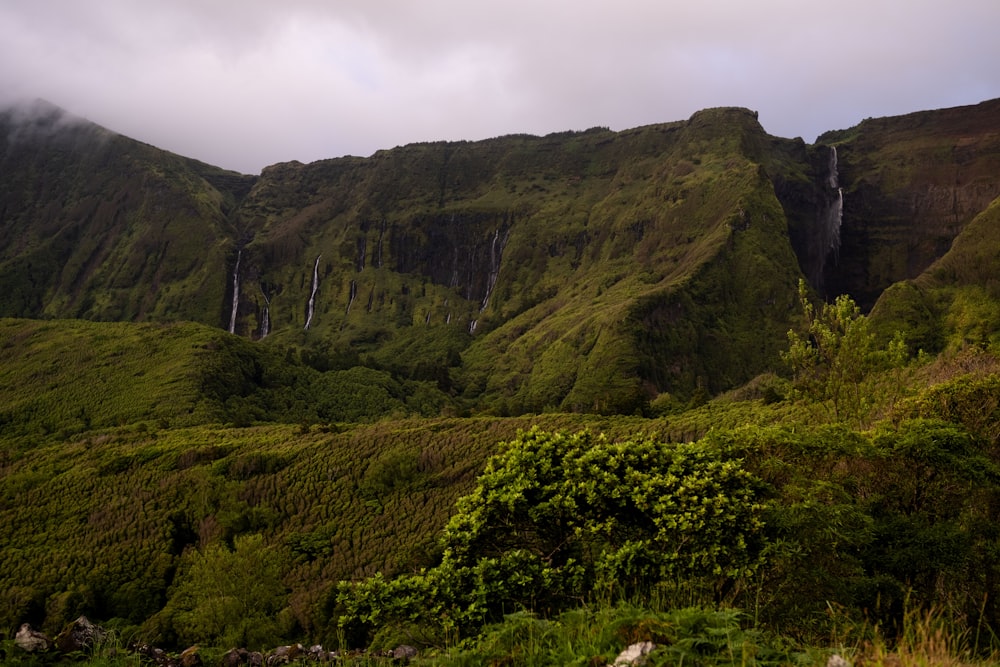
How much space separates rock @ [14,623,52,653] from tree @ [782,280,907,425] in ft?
69.8

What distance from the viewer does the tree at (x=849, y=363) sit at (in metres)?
21.3

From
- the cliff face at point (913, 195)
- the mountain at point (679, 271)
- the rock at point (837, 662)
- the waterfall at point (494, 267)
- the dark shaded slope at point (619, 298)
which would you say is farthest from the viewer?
the waterfall at point (494, 267)

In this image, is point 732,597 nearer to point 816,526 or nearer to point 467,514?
point 816,526

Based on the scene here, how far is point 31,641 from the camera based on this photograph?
9578 millimetres

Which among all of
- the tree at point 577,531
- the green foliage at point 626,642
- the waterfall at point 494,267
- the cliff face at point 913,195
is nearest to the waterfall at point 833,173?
the cliff face at point 913,195

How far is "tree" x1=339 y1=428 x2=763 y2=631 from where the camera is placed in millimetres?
11453

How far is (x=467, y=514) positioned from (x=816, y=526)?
6.59 metres

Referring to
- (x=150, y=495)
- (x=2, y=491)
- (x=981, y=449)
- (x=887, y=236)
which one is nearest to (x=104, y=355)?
(x=2, y=491)

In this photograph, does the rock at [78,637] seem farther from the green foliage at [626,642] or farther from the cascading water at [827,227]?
the cascading water at [827,227]

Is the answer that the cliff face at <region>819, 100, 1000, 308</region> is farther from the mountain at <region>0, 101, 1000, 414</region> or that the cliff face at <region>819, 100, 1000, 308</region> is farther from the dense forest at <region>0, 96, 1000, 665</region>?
the dense forest at <region>0, 96, 1000, 665</region>

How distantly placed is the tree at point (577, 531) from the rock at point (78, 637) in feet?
13.8

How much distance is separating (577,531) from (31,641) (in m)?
9.06

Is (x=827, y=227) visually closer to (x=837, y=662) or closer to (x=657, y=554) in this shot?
(x=657, y=554)

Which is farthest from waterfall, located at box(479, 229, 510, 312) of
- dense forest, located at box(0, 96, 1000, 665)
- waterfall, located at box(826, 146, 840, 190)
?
waterfall, located at box(826, 146, 840, 190)
